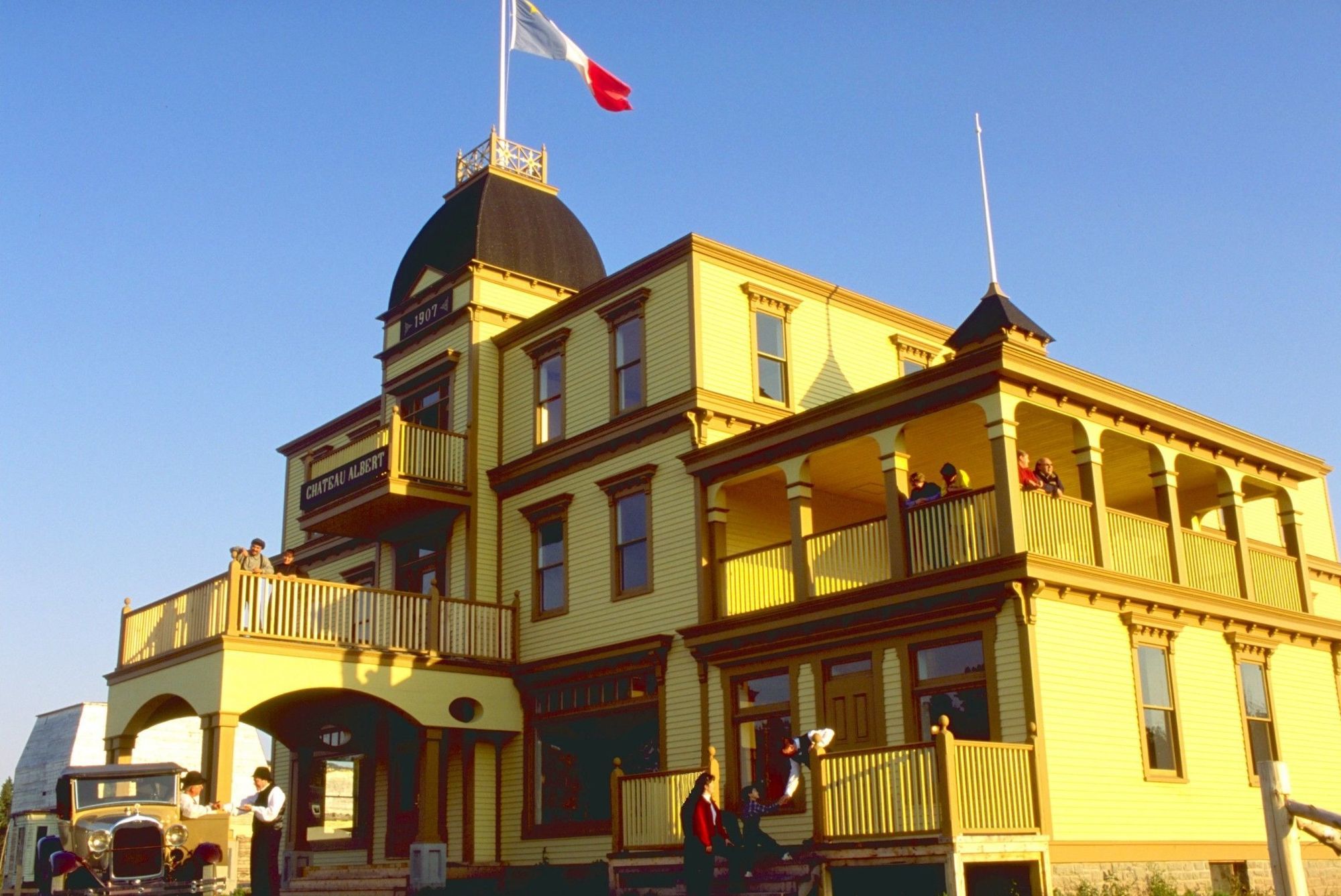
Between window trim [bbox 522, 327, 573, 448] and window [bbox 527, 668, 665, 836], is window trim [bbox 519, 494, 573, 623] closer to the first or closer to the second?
window trim [bbox 522, 327, 573, 448]

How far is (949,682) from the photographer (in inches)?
827

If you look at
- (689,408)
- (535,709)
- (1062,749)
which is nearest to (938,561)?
(1062,749)

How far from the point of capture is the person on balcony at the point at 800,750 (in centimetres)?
1988

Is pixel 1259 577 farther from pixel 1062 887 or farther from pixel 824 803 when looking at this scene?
pixel 824 803

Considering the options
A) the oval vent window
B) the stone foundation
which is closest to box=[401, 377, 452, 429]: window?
the oval vent window

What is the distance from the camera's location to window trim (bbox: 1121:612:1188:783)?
2138cm

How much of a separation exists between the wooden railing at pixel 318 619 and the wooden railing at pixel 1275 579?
1451 cm

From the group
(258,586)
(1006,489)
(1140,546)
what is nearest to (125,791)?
(258,586)

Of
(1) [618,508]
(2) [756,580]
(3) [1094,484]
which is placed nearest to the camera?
(3) [1094,484]

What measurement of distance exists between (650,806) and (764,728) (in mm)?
2748

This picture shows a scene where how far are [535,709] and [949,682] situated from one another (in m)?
10.5

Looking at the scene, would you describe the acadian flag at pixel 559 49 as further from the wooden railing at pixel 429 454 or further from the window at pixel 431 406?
the wooden railing at pixel 429 454

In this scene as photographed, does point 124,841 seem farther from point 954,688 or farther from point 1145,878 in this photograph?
point 1145,878

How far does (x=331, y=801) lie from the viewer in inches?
1282
